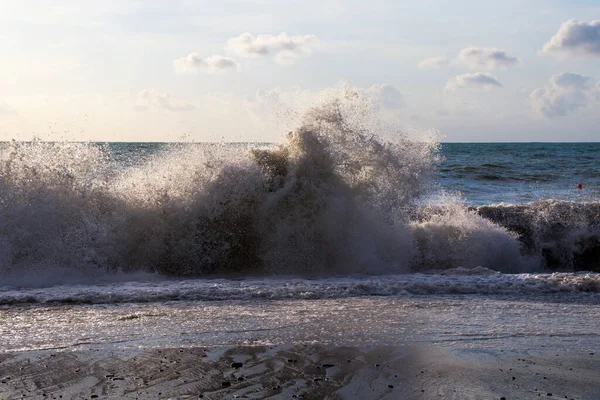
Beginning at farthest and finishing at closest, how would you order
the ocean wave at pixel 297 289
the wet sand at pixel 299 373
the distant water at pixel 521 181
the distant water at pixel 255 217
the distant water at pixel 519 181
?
the distant water at pixel 521 181 → the distant water at pixel 519 181 → the distant water at pixel 255 217 → the ocean wave at pixel 297 289 → the wet sand at pixel 299 373

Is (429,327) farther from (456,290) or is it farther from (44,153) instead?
(44,153)

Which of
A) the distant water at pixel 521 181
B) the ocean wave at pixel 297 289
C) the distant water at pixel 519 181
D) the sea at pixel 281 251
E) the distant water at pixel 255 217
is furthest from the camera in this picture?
the distant water at pixel 521 181

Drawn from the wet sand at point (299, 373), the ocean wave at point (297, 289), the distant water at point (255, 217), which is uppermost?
the distant water at point (255, 217)

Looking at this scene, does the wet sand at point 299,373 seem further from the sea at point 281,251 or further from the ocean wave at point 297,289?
the ocean wave at point 297,289

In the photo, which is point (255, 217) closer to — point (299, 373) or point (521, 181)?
point (299, 373)

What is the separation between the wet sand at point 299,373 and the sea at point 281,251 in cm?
31

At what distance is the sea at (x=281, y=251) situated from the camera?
5.84m

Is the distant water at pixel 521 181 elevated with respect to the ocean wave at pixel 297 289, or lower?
elevated

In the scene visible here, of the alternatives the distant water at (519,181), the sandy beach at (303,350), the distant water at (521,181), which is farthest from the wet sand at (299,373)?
the distant water at (521,181)

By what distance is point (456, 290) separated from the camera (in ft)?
25.1

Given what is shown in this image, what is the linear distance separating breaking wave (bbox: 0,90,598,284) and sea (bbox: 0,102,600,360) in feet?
0.08

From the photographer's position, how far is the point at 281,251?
966 centimetres

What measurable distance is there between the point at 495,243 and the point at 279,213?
378 cm

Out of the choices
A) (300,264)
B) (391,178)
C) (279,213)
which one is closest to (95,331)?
(300,264)
